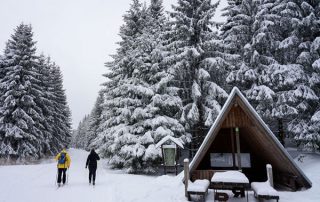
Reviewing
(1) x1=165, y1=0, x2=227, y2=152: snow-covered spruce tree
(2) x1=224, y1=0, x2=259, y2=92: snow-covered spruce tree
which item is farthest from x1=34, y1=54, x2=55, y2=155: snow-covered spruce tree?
(2) x1=224, y1=0, x2=259, y2=92: snow-covered spruce tree

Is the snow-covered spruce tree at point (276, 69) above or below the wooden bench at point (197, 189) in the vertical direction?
above

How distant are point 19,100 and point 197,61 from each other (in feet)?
68.1

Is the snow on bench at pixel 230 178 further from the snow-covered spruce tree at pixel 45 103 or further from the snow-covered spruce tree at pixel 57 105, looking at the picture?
the snow-covered spruce tree at pixel 57 105

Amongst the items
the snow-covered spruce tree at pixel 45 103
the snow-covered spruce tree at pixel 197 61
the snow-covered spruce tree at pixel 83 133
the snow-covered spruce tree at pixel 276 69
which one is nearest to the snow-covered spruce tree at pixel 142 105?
the snow-covered spruce tree at pixel 197 61

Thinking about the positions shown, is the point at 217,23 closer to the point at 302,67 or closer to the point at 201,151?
the point at 302,67

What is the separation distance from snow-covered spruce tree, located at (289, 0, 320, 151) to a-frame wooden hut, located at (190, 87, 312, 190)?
3993mm

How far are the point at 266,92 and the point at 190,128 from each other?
24.5ft

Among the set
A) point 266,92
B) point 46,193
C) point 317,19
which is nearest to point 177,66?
point 266,92

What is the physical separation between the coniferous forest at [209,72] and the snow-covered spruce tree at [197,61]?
0.08 metres

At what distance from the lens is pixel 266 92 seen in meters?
17.1

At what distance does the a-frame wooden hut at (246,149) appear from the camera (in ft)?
32.7

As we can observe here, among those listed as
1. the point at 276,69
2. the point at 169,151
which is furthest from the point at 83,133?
the point at 276,69

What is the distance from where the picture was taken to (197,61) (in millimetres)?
20188

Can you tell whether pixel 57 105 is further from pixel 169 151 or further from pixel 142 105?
pixel 169 151
